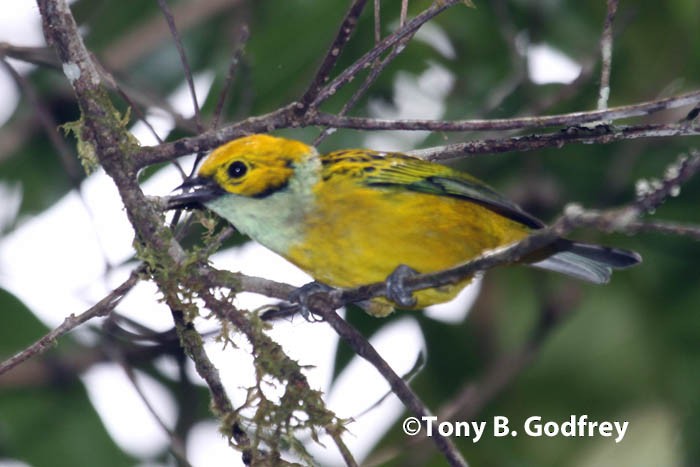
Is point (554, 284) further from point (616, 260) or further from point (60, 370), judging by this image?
point (60, 370)

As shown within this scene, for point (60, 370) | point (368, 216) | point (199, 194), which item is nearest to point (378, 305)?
point (368, 216)

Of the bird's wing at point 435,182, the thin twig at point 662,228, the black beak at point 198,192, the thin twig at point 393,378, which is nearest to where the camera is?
the thin twig at point 662,228

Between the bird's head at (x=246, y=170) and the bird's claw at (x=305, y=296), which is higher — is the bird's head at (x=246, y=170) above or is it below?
above

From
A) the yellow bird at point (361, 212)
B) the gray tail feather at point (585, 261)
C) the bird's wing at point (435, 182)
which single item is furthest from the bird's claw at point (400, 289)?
the gray tail feather at point (585, 261)

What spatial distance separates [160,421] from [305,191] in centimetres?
102

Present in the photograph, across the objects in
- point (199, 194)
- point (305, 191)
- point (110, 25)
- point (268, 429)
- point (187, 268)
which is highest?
point (110, 25)

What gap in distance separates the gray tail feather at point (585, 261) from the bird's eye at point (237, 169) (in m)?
1.25

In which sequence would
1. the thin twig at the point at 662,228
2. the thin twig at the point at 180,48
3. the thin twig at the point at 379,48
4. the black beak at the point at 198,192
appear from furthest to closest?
the black beak at the point at 198,192 < the thin twig at the point at 180,48 < the thin twig at the point at 379,48 < the thin twig at the point at 662,228

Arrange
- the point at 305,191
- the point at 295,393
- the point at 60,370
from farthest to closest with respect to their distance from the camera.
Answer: the point at 60,370, the point at 305,191, the point at 295,393

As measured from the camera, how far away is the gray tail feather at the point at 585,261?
12.6 ft

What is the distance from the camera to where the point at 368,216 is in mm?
3635

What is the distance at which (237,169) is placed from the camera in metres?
3.71

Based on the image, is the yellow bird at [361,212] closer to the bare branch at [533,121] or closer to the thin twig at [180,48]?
the thin twig at [180,48]

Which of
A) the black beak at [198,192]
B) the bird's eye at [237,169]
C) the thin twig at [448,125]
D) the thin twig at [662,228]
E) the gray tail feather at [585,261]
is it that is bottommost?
the thin twig at [662,228]
